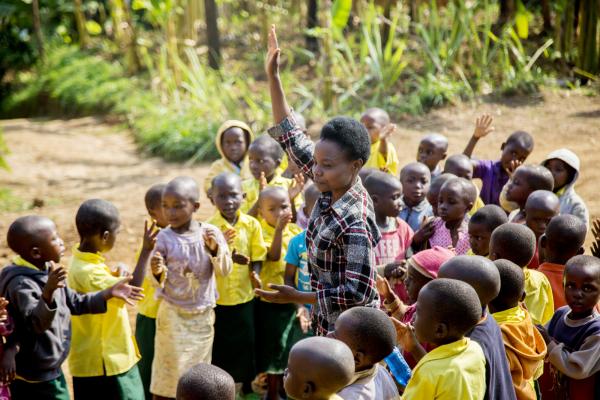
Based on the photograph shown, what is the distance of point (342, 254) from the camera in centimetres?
325

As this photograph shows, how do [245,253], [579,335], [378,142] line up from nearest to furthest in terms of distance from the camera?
[579,335], [245,253], [378,142]

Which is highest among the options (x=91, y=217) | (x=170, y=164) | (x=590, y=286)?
(x=91, y=217)

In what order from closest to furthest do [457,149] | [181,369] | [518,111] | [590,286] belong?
[590,286] → [181,369] → [457,149] → [518,111]

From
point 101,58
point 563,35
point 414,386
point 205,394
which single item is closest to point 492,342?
point 414,386

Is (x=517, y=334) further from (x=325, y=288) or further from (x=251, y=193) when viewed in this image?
(x=251, y=193)

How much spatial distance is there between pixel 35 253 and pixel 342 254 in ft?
5.37

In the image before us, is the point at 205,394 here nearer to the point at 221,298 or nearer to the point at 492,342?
the point at 492,342

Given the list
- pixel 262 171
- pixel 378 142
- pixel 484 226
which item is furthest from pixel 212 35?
pixel 484 226

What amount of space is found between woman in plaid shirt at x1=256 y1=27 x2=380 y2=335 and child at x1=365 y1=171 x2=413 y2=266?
122 cm

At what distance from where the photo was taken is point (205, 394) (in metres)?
2.61

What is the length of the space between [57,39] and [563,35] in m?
13.4

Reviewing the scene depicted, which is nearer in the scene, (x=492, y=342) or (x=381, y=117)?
(x=492, y=342)

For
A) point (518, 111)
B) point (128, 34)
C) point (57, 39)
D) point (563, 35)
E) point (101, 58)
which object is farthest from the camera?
point (57, 39)

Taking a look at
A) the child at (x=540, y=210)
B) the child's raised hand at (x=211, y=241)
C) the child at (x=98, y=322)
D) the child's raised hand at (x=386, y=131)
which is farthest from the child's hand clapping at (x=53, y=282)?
the child's raised hand at (x=386, y=131)
